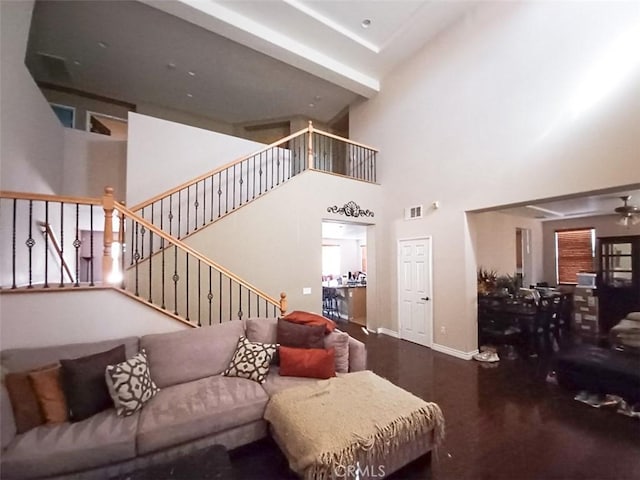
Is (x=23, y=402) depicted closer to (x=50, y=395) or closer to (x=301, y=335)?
(x=50, y=395)

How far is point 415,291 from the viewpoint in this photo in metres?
5.33

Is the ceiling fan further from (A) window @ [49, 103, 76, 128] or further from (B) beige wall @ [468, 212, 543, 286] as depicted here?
(A) window @ [49, 103, 76, 128]

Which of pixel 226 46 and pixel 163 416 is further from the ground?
pixel 226 46

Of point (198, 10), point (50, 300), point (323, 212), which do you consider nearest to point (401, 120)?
point (323, 212)

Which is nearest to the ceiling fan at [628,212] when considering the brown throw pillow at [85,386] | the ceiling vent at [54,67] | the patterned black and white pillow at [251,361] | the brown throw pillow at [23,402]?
the patterned black and white pillow at [251,361]

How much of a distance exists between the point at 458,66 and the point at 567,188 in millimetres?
2836

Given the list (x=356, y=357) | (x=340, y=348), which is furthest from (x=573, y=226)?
(x=340, y=348)

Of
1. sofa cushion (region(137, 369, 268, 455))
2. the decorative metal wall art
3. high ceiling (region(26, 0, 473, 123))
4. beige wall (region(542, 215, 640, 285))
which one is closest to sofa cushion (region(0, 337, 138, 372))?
sofa cushion (region(137, 369, 268, 455))

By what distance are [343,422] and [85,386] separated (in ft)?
6.16

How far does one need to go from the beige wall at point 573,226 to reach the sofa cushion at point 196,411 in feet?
27.8

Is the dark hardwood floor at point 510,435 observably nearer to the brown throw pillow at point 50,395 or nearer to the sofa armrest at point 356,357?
the sofa armrest at point 356,357

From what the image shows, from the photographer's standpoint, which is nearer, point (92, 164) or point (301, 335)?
point (301, 335)

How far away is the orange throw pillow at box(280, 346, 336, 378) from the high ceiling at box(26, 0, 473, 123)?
202 inches

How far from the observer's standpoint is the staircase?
279 cm
